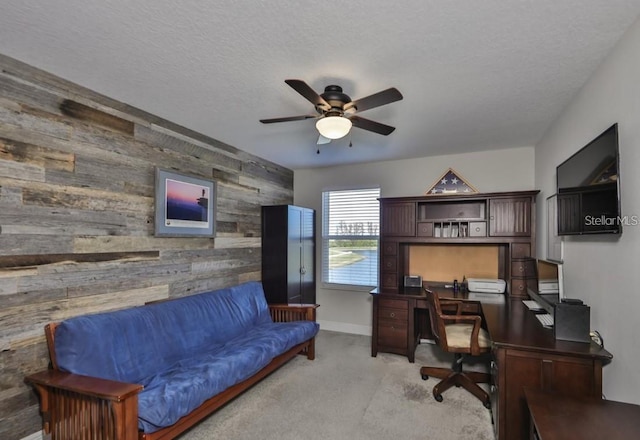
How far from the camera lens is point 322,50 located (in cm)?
194

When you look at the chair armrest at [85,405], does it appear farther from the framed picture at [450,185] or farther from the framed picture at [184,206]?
the framed picture at [450,185]

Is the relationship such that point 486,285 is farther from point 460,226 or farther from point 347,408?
point 347,408

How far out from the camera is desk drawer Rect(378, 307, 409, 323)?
383 centimetres

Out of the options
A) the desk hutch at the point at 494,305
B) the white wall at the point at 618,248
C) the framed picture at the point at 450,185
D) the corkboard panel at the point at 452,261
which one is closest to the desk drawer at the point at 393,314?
the desk hutch at the point at 494,305

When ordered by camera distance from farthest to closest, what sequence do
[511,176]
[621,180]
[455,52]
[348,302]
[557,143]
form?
1. [348,302]
2. [511,176]
3. [557,143]
4. [455,52]
5. [621,180]

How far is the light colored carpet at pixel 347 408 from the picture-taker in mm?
2412

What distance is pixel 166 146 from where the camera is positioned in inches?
123

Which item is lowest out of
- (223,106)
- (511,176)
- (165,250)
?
(165,250)

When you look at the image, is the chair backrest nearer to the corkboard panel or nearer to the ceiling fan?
the corkboard panel

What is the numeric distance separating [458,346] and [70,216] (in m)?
3.25

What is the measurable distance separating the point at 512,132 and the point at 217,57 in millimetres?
2958

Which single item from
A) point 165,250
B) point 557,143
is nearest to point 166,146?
point 165,250

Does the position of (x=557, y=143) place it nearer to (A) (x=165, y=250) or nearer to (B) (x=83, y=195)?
(A) (x=165, y=250)

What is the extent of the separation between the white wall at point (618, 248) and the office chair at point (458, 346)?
2.69 ft
